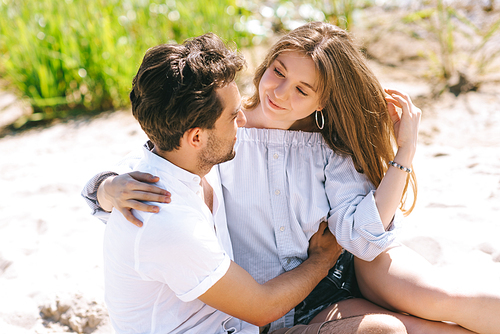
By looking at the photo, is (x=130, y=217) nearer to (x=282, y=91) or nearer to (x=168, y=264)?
(x=168, y=264)

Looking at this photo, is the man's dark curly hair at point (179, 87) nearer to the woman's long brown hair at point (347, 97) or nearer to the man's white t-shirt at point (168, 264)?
the man's white t-shirt at point (168, 264)

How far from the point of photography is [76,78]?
4.78 m

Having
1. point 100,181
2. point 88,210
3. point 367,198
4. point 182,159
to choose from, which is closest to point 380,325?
point 367,198

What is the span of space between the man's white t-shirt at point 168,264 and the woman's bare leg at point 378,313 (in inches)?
15.4

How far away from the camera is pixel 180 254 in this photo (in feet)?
4.72

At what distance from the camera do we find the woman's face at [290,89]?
2.01m

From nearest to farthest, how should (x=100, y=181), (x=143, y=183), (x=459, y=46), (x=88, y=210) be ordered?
(x=143, y=183), (x=100, y=181), (x=88, y=210), (x=459, y=46)

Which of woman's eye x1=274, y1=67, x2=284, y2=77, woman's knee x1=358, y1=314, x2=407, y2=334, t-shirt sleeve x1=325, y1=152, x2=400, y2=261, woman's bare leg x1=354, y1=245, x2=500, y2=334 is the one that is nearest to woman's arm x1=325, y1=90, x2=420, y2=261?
t-shirt sleeve x1=325, y1=152, x2=400, y2=261

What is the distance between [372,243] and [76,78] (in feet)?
13.0

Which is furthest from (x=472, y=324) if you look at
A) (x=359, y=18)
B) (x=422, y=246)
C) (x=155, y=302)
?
(x=359, y=18)

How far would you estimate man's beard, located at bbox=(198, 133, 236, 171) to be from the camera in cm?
163

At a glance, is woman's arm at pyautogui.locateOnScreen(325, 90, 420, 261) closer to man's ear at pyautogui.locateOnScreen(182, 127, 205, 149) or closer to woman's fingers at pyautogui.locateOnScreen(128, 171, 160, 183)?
man's ear at pyautogui.locateOnScreen(182, 127, 205, 149)

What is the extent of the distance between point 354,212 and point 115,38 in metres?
3.78

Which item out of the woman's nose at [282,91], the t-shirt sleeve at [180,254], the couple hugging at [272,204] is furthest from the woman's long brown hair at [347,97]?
the t-shirt sleeve at [180,254]
